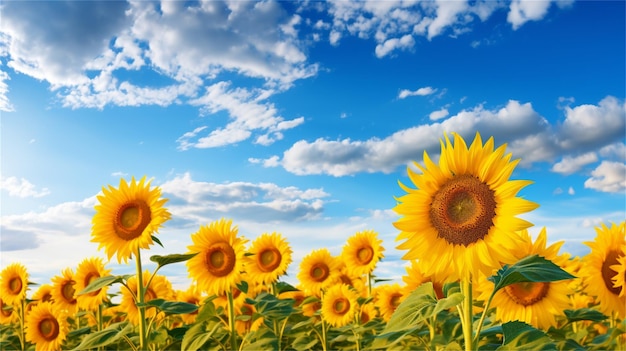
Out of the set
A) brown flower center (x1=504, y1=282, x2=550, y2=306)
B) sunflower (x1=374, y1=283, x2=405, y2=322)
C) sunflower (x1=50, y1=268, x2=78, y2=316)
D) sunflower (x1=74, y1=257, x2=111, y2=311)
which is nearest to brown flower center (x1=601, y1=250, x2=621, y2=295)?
brown flower center (x1=504, y1=282, x2=550, y2=306)

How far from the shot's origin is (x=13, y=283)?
973cm

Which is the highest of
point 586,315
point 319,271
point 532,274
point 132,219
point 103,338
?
point 132,219

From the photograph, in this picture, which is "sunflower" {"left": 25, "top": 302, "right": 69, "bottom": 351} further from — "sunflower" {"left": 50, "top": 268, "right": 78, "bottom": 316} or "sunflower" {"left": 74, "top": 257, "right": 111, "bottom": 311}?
"sunflower" {"left": 74, "top": 257, "right": 111, "bottom": 311}

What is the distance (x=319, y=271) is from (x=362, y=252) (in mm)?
888

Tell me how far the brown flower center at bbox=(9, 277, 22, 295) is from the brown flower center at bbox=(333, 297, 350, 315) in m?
5.60

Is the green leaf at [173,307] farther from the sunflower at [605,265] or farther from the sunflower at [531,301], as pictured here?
the sunflower at [605,265]

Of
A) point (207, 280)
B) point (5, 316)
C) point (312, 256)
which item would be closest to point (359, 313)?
point (312, 256)

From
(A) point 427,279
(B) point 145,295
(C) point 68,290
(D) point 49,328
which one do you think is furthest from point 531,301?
(D) point 49,328

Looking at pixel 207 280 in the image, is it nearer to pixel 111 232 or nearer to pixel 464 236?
pixel 111 232

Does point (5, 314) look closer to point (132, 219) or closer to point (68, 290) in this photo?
point (68, 290)

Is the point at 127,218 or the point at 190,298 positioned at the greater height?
the point at 127,218

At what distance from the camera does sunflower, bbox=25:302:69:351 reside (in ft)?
27.8

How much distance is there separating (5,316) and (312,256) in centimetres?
632

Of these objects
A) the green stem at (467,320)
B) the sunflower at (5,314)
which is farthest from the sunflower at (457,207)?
the sunflower at (5,314)
